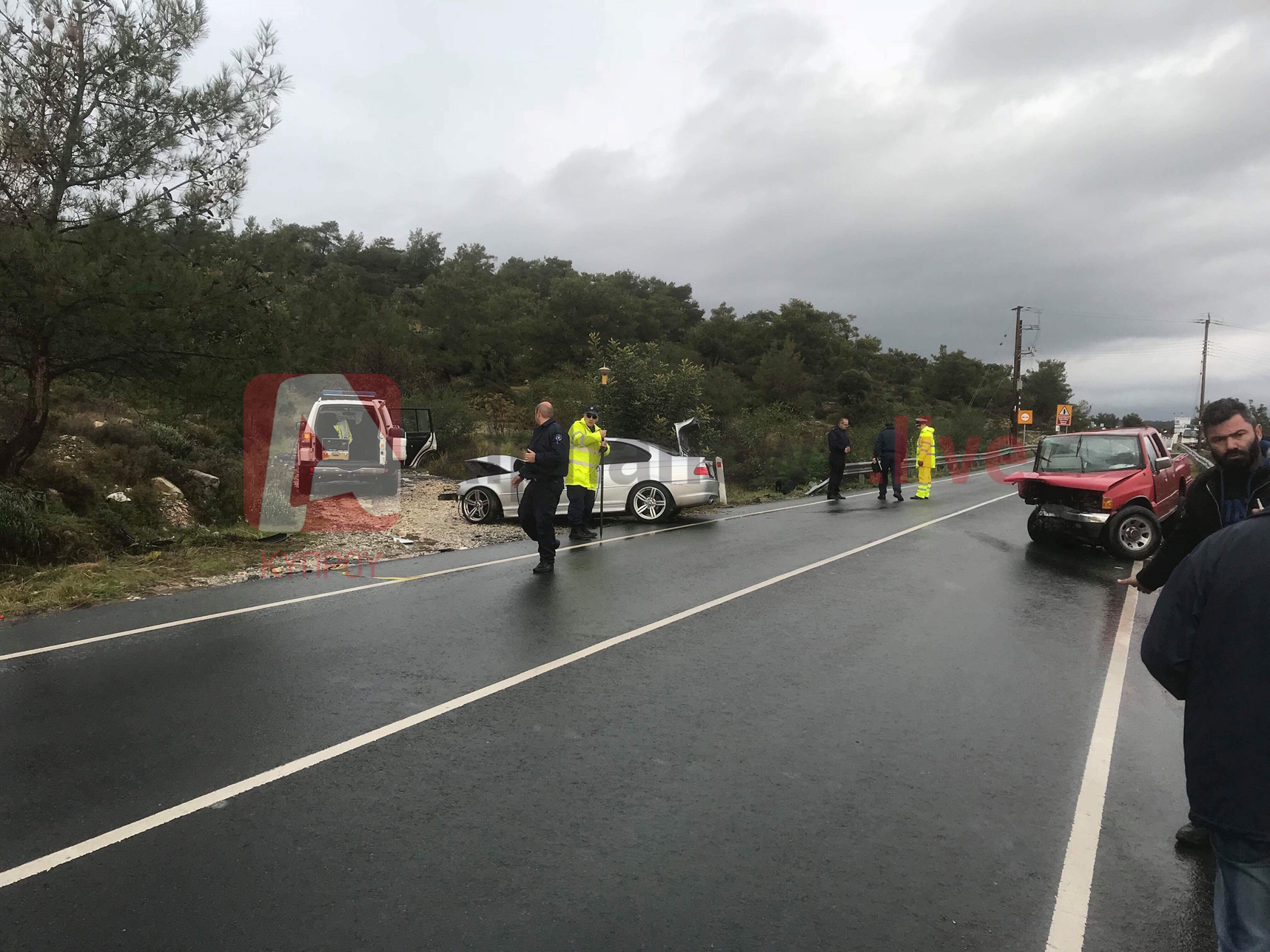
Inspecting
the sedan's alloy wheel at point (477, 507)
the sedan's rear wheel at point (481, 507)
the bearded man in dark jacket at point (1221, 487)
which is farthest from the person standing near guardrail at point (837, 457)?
the bearded man in dark jacket at point (1221, 487)

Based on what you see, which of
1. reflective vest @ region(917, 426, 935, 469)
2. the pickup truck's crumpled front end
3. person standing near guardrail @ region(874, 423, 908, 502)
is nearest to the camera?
the pickup truck's crumpled front end

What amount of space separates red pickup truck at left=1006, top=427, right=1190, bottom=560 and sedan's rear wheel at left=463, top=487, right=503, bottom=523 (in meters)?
8.25

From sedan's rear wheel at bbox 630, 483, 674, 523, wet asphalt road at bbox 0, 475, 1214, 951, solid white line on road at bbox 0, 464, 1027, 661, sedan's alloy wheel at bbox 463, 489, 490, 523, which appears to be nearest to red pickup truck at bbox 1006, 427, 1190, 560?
wet asphalt road at bbox 0, 475, 1214, 951

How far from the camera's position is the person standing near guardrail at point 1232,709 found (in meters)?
2.30

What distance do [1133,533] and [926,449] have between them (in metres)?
9.64

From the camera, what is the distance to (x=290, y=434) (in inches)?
602

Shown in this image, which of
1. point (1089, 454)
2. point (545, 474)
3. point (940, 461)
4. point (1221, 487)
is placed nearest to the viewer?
point (1221, 487)

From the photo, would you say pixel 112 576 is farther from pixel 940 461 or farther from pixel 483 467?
pixel 940 461

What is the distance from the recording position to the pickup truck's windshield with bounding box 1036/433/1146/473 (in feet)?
39.1

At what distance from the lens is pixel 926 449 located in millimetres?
Result: 20734

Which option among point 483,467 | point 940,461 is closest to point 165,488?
point 483,467

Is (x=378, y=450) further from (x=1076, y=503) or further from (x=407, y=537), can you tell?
(x=1076, y=503)

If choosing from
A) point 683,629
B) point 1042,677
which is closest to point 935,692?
point 1042,677

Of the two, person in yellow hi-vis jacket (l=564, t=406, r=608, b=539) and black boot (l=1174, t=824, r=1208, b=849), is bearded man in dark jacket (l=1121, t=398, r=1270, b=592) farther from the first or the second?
person in yellow hi-vis jacket (l=564, t=406, r=608, b=539)
